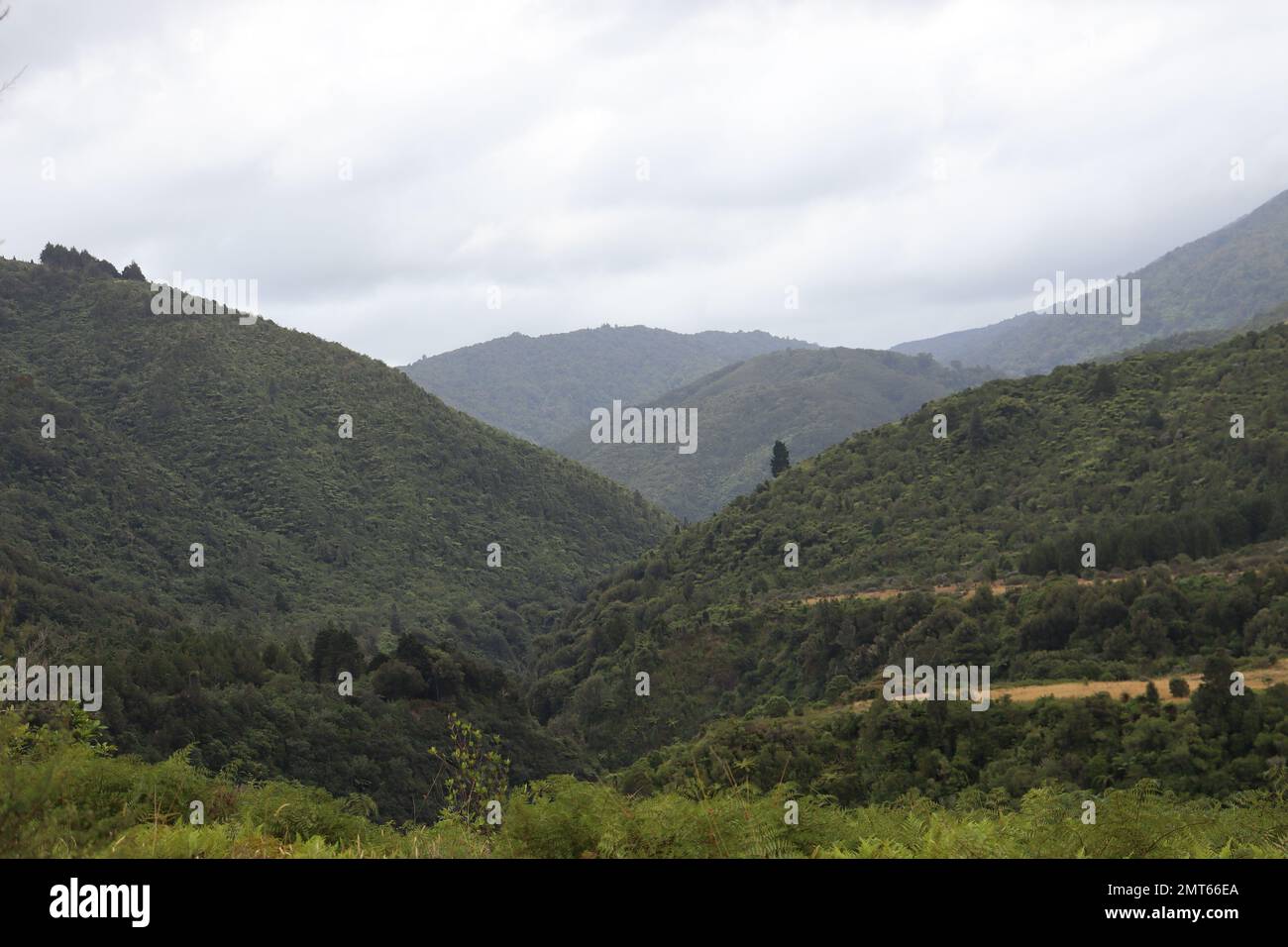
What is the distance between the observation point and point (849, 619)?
4084 centimetres

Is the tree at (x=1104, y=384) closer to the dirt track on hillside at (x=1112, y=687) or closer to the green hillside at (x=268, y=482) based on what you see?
the dirt track on hillside at (x=1112, y=687)

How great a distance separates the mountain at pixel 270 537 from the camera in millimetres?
29812

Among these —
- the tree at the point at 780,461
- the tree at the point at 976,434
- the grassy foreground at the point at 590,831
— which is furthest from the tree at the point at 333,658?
the tree at the point at 780,461

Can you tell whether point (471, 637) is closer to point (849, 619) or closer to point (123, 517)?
point (123, 517)

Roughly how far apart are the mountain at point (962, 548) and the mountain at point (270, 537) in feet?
21.6

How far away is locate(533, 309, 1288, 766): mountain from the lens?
35062 millimetres

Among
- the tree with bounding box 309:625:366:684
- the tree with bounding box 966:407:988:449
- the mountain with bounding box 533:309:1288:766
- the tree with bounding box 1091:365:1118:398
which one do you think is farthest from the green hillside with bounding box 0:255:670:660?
the tree with bounding box 1091:365:1118:398

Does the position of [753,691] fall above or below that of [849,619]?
below

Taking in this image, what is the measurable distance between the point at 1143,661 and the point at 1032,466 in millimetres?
27418

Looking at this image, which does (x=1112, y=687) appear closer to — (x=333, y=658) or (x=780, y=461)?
(x=333, y=658)

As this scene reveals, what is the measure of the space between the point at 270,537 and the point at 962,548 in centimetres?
5135

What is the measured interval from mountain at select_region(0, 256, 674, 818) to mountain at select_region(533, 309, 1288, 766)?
259 inches
